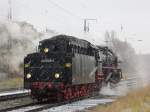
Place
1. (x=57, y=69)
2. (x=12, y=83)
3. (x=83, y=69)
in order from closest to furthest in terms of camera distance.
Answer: (x=57, y=69) → (x=83, y=69) → (x=12, y=83)

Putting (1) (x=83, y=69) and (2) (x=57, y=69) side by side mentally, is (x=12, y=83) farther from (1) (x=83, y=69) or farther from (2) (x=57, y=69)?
(2) (x=57, y=69)

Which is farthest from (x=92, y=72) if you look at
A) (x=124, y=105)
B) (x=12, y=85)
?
(x=12, y=85)

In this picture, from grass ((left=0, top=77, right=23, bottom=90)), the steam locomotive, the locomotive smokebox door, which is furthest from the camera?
grass ((left=0, top=77, right=23, bottom=90))

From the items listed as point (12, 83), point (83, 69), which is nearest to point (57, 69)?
point (83, 69)

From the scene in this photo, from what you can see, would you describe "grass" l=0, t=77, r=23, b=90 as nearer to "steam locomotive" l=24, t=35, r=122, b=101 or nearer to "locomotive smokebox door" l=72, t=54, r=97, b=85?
"locomotive smokebox door" l=72, t=54, r=97, b=85

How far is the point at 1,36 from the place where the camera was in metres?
45.2

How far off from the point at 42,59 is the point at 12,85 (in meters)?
19.3

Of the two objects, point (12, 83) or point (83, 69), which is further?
point (12, 83)

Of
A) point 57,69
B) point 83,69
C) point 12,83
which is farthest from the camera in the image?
point 12,83

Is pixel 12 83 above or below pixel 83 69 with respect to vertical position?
below

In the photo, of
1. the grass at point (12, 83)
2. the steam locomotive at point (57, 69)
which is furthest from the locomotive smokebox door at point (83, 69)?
the grass at point (12, 83)

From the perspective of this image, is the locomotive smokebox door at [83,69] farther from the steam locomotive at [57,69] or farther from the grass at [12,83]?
the grass at [12,83]

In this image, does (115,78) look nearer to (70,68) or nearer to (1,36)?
(1,36)

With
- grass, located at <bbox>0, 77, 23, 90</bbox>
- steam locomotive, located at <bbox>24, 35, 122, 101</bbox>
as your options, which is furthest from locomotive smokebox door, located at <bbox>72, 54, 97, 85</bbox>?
grass, located at <bbox>0, 77, 23, 90</bbox>
